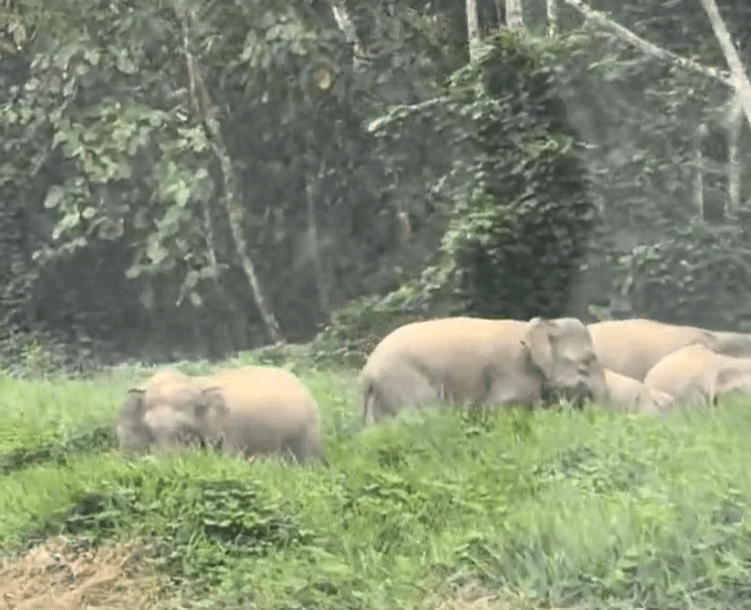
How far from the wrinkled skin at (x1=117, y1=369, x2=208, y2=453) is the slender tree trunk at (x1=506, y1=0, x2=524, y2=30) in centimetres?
113

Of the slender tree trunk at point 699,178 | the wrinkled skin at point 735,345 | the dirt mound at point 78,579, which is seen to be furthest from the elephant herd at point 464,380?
the dirt mound at point 78,579

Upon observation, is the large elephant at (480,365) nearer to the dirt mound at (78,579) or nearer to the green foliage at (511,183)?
the green foliage at (511,183)

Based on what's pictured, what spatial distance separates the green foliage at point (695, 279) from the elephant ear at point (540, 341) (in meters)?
0.25

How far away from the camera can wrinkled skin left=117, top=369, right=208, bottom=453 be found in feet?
10.4

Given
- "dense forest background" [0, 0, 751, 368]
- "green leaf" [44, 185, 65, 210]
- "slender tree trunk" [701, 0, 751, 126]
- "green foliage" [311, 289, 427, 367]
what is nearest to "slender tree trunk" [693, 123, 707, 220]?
"dense forest background" [0, 0, 751, 368]

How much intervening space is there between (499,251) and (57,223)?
46.7 inches

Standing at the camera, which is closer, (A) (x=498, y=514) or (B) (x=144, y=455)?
(A) (x=498, y=514)

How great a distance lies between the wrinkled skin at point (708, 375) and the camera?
3.01m

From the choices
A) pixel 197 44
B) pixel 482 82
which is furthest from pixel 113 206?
pixel 482 82

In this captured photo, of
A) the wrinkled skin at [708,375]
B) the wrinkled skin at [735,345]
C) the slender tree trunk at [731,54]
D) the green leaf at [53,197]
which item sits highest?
the slender tree trunk at [731,54]

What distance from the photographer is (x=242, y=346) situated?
11.3 feet

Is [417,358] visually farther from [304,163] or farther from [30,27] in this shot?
[30,27]

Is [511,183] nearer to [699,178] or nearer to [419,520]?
[699,178]

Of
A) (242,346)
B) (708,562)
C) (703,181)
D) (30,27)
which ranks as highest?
(30,27)
